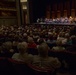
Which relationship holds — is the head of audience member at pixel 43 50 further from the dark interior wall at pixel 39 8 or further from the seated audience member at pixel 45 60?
the dark interior wall at pixel 39 8

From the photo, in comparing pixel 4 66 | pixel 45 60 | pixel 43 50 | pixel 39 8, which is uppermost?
pixel 39 8

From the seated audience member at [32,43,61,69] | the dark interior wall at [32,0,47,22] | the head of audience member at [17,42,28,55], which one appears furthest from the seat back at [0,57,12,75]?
the dark interior wall at [32,0,47,22]

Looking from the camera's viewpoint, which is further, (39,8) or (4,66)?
(39,8)

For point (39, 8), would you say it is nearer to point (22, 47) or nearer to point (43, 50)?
point (22, 47)

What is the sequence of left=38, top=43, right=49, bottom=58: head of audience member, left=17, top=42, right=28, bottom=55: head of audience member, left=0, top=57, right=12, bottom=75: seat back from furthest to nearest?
1. left=17, top=42, right=28, bottom=55: head of audience member
2. left=0, top=57, right=12, bottom=75: seat back
3. left=38, top=43, right=49, bottom=58: head of audience member

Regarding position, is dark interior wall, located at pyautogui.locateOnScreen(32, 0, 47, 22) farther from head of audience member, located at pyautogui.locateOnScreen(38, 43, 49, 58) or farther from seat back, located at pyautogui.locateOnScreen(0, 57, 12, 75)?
head of audience member, located at pyautogui.locateOnScreen(38, 43, 49, 58)

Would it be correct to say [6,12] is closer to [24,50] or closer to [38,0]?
[38,0]

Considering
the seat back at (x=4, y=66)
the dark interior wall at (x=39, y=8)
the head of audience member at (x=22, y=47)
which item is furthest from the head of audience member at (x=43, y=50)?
the dark interior wall at (x=39, y=8)

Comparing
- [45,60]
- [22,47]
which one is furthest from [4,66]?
[45,60]

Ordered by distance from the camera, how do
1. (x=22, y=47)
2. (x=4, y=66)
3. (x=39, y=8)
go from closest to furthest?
1. (x=4, y=66)
2. (x=22, y=47)
3. (x=39, y=8)

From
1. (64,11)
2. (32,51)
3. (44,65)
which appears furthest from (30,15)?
(44,65)

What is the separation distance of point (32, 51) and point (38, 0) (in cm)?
1563

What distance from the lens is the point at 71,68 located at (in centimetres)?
447

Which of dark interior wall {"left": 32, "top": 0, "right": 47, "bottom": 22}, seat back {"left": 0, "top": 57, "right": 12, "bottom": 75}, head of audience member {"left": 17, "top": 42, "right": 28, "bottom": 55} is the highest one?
dark interior wall {"left": 32, "top": 0, "right": 47, "bottom": 22}
